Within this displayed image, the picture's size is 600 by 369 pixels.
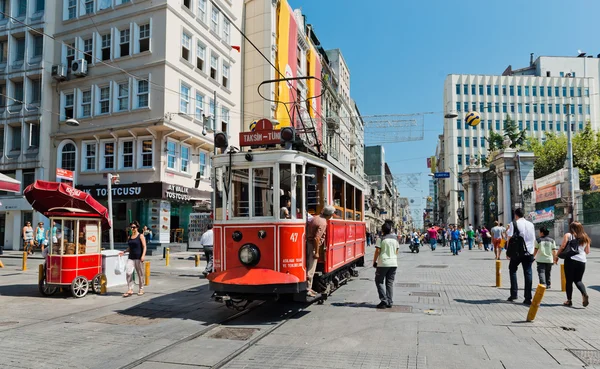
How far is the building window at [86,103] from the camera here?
90.6ft

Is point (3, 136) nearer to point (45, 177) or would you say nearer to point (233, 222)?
point (45, 177)

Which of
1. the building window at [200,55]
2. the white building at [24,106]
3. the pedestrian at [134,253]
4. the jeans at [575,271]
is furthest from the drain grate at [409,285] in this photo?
the white building at [24,106]

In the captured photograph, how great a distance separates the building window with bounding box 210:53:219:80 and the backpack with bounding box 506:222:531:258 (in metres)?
23.6

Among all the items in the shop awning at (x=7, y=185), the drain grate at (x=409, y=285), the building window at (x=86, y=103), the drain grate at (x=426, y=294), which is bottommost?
the drain grate at (x=409, y=285)

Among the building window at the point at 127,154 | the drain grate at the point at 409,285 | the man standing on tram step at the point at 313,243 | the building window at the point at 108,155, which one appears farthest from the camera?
the building window at the point at 108,155

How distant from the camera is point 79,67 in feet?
87.9

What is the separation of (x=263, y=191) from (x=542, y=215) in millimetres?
28128

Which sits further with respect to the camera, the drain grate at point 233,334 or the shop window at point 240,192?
the shop window at point 240,192

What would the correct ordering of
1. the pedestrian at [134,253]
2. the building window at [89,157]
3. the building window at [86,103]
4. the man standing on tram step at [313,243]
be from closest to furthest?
the man standing on tram step at [313,243]
the pedestrian at [134,253]
the building window at [89,157]
the building window at [86,103]

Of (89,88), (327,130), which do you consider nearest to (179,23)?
(89,88)

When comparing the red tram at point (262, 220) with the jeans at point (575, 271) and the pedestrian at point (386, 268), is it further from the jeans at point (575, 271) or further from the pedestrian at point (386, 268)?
the jeans at point (575, 271)

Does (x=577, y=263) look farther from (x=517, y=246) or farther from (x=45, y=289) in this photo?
(x=45, y=289)

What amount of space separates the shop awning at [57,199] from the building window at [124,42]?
17816 mm

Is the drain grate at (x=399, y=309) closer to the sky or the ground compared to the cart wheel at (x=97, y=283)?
closer to the ground
